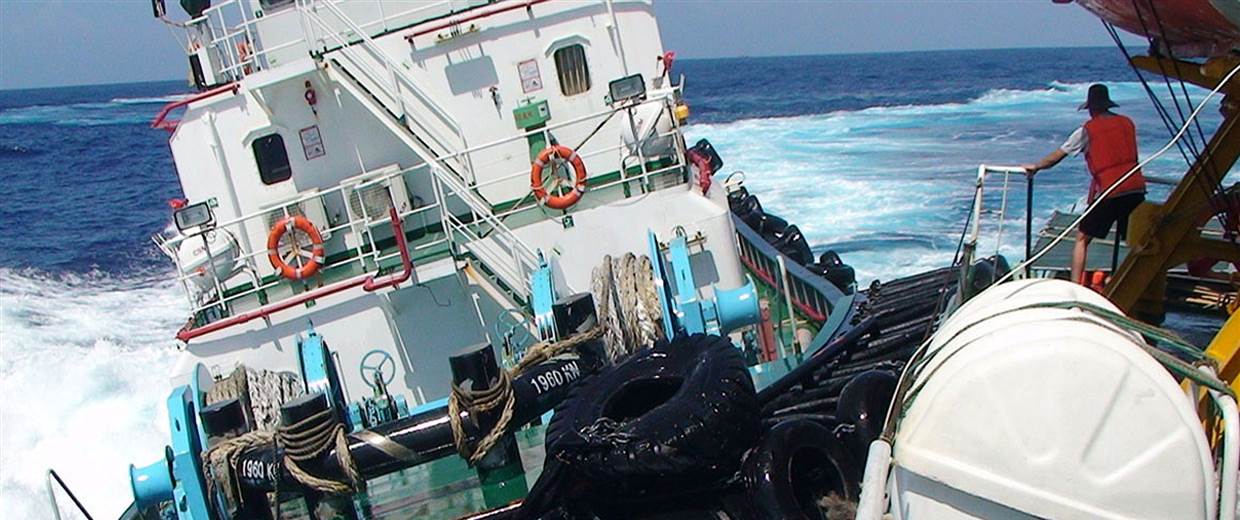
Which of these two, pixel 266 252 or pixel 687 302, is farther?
pixel 266 252

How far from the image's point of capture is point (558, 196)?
29.5ft

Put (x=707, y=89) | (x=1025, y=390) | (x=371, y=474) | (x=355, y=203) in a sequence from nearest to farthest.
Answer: (x=1025, y=390) < (x=371, y=474) < (x=355, y=203) < (x=707, y=89)

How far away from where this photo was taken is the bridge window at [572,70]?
9.76m

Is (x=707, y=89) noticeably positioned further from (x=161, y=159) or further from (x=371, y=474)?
(x=371, y=474)

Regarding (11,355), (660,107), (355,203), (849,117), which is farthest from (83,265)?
(849,117)

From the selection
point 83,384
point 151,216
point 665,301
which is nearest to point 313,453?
point 665,301

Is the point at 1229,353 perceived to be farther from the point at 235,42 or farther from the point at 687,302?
the point at 235,42

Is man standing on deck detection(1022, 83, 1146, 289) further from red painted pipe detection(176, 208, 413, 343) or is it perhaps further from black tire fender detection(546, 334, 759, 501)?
red painted pipe detection(176, 208, 413, 343)

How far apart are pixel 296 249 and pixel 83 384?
8.01 meters

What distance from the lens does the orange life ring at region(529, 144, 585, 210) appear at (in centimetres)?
886

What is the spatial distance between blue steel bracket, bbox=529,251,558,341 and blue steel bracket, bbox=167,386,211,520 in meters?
2.47

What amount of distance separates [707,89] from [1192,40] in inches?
2051

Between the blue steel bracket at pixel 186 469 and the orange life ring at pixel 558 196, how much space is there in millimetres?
3620

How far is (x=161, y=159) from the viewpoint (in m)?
35.2
